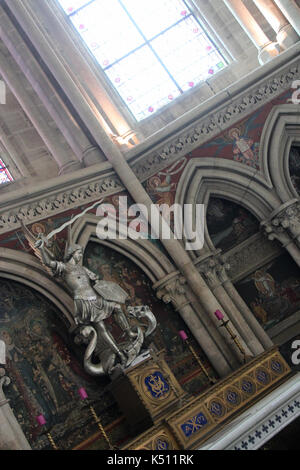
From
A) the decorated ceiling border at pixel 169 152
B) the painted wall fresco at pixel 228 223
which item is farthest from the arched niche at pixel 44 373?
the painted wall fresco at pixel 228 223

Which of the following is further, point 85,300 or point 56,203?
point 56,203

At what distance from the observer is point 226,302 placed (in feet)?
29.9

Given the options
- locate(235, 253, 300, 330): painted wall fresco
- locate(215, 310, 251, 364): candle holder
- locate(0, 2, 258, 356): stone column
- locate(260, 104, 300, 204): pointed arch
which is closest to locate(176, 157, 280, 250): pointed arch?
locate(260, 104, 300, 204): pointed arch

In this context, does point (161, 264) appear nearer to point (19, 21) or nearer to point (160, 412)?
point (160, 412)

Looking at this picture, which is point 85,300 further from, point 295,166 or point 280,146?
point 295,166

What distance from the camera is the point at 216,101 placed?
386 inches

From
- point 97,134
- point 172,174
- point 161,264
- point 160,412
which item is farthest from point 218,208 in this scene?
point 160,412

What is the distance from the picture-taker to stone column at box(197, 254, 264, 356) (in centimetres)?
888

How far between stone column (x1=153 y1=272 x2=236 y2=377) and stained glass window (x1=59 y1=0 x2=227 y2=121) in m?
3.46

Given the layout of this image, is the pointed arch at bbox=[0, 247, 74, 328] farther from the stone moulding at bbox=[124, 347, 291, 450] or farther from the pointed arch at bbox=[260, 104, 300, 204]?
the pointed arch at bbox=[260, 104, 300, 204]

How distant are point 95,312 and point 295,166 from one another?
466 cm

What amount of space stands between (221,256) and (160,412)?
3.20 m

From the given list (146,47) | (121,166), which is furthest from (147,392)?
(146,47)

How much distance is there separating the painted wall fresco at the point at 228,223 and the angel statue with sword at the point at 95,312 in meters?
2.61
